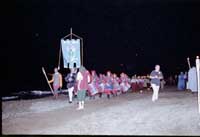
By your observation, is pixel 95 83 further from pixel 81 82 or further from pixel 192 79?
pixel 192 79

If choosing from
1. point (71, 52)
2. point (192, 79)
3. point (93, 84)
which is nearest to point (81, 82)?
point (71, 52)

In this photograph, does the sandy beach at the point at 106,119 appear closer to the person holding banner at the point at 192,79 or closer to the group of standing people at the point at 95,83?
the group of standing people at the point at 95,83

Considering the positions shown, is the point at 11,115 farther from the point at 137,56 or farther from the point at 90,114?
the point at 137,56

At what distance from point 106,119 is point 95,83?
3966mm

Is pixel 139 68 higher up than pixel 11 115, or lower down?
higher up

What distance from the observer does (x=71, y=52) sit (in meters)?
11.0

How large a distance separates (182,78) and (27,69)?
7.42m

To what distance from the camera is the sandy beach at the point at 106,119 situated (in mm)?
7305

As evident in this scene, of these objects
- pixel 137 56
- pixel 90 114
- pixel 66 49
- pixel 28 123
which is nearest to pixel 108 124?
pixel 90 114

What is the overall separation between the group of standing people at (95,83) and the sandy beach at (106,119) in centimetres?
58

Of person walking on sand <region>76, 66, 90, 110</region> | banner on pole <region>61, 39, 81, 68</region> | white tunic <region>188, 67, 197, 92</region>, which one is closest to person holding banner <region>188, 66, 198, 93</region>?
white tunic <region>188, 67, 197, 92</region>

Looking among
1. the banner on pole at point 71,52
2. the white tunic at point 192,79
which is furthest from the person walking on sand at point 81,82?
the white tunic at point 192,79

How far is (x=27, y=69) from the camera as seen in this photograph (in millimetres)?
17500

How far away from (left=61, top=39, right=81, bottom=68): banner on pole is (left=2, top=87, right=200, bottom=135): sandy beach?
132cm
